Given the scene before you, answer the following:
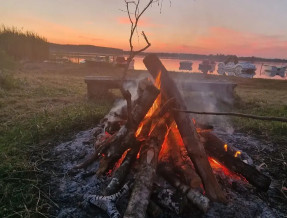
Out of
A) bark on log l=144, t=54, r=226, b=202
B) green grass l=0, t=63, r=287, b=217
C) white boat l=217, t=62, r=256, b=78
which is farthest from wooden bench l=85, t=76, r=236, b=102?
white boat l=217, t=62, r=256, b=78

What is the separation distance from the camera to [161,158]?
3.46m

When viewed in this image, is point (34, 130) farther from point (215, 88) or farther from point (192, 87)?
point (215, 88)

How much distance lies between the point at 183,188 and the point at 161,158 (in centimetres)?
70

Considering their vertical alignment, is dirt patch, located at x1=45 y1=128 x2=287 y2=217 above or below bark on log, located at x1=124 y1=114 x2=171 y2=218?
below

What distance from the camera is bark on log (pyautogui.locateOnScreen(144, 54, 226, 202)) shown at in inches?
116

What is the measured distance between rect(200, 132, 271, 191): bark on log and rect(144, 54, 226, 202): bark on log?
539 mm

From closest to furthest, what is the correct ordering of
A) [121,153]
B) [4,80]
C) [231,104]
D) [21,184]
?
[21,184]
[121,153]
[231,104]
[4,80]

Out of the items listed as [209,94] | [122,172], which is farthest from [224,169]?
[209,94]

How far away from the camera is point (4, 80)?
10414 millimetres

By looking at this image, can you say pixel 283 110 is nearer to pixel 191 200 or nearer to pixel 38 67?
pixel 191 200

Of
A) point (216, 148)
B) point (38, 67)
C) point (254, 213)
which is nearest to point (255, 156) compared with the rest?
point (216, 148)

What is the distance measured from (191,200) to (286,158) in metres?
2.72

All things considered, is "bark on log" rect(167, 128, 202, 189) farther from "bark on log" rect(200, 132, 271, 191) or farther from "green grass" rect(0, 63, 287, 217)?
"green grass" rect(0, 63, 287, 217)

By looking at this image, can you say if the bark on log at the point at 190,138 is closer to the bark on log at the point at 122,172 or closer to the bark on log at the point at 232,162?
the bark on log at the point at 232,162
